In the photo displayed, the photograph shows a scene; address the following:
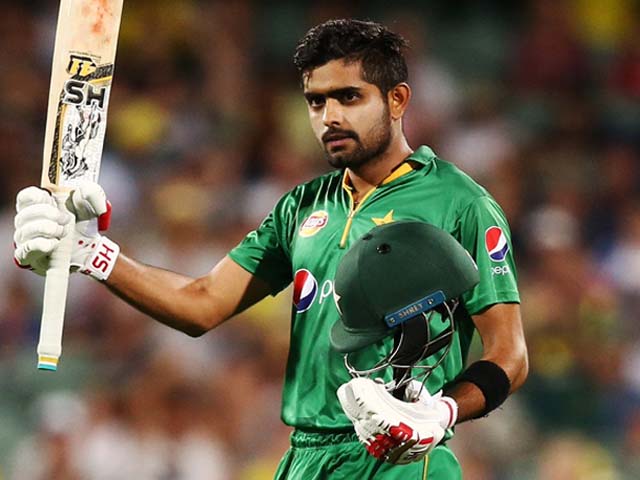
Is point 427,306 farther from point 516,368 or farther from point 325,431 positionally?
point 325,431

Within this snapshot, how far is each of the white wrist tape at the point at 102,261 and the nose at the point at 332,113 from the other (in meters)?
0.71

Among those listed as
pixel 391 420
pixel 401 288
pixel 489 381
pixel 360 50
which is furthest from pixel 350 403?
pixel 360 50

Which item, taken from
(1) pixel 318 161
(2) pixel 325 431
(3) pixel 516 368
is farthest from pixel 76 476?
(3) pixel 516 368

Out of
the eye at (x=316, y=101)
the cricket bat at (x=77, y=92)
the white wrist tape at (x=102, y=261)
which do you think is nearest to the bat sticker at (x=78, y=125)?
the cricket bat at (x=77, y=92)

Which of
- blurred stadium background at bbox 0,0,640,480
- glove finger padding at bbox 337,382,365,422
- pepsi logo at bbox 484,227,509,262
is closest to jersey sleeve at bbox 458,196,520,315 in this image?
pepsi logo at bbox 484,227,509,262

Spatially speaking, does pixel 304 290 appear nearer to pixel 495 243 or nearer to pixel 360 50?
pixel 495 243

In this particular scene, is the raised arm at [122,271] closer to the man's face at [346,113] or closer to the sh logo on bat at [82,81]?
the sh logo on bat at [82,81]

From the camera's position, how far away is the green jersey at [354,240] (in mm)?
3404

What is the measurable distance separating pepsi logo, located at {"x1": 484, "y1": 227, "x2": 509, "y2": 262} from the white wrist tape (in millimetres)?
1059

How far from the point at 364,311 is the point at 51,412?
12.8 feet

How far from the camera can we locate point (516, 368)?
3266mm

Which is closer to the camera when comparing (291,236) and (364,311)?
(364,311)

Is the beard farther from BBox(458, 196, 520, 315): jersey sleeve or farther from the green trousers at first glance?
the green trousers

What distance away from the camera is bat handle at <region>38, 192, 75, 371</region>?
3.26 m
